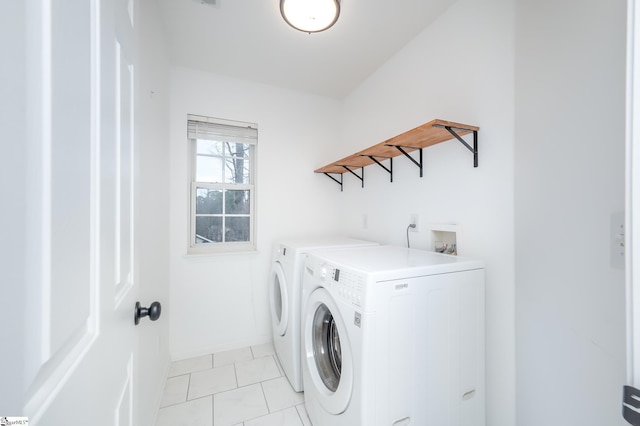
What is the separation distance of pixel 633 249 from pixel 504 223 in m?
0.86

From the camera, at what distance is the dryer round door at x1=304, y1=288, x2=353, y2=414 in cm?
128

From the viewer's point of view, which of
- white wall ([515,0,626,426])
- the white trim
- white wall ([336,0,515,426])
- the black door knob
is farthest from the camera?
white wall ([336,0,515,426])

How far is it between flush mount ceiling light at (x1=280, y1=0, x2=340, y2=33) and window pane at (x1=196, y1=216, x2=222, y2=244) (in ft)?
5.79

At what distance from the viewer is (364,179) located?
2453 millimetres

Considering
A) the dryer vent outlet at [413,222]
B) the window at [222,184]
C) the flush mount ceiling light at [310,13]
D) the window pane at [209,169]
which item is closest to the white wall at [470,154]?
the dryer vent outlet at [413,222]

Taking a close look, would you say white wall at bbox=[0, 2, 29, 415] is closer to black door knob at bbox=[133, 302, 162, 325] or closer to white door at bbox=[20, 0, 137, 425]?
white door at bbox=[20, 0, 137, 425]

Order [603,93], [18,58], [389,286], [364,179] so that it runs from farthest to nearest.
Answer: [364,179], [389,286], [603,93], [18,58]

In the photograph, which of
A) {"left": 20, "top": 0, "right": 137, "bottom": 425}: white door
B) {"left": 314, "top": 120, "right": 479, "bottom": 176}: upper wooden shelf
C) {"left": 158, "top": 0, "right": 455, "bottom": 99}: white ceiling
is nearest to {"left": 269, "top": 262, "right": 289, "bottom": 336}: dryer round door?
{"left": 314, "top": 120, "right": 479, "bottom": 176}: upper wooden shelf

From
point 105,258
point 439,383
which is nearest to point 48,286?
point 105,258

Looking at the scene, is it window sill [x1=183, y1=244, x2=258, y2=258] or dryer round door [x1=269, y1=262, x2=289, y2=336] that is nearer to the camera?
dryer round door [x1=269, y1=262, x2=289, y2=336]

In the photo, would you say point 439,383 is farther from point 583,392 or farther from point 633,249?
point 633,249

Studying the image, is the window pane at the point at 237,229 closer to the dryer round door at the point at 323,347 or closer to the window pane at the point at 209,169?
the window pane at the point at 209,169

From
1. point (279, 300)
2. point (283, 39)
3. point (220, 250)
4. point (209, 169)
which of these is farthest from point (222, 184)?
point (283, 39)

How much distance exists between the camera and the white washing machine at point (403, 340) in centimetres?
101
